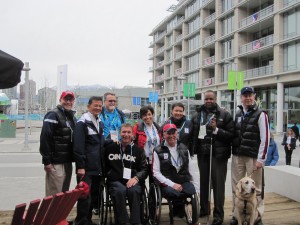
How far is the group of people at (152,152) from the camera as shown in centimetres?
477

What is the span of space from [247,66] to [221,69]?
494 cm

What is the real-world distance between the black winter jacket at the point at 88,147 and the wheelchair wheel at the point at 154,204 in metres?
0.80

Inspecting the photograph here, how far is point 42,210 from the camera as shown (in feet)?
9.22

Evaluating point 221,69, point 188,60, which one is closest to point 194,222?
point 221,69

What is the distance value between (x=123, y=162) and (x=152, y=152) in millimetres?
605

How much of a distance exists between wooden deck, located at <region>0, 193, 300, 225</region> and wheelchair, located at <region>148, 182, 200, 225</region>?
1.06ft

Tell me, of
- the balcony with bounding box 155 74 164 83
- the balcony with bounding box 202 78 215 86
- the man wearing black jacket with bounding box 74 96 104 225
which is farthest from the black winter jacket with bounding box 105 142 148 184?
the balcony with bounding box 155 74 164 83

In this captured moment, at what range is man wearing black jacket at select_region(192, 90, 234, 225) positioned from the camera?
17.0 feet

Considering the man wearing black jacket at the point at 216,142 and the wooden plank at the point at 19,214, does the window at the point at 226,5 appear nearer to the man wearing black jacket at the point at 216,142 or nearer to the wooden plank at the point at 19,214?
the man wearing black jacket at the point at 216,142

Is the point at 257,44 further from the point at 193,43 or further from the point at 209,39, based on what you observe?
the point at 193,43

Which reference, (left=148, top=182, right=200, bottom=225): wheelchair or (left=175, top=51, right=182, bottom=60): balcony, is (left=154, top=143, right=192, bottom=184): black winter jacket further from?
(left=175, top=51, right=182, bottom=60): balcony

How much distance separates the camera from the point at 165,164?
201 inches

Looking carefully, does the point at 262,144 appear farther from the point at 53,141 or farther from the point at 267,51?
the point at 267,51

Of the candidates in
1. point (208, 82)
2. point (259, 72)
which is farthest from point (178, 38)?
point (259, 72)
